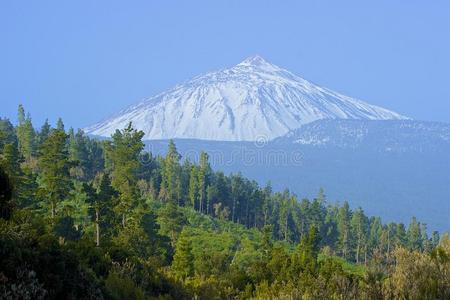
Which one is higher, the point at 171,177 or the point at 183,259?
the point at 171,177

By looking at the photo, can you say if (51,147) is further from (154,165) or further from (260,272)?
(154,165)

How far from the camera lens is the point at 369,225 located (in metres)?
117

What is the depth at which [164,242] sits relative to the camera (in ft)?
158

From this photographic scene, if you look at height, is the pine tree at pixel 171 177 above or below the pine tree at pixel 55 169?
above

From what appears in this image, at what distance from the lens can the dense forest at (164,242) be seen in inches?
446

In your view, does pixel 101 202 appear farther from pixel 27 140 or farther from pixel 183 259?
pixel 27 140

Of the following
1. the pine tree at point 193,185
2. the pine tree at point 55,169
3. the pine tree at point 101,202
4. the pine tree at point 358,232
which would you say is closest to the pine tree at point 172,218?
the pine tree at point 101,202

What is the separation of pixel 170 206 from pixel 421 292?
A: 40.8 meters

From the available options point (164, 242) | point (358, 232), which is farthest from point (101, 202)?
point (358, 232)

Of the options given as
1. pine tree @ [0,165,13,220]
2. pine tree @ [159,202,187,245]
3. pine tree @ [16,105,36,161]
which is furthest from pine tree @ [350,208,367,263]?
pine tree @ [0,165,13,220]

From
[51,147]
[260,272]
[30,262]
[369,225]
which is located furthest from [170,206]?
[369,225]

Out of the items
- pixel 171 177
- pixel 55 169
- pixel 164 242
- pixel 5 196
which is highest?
pixel 171 177

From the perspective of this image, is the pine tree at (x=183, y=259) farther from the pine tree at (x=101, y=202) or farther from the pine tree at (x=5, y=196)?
the pine tree at (x=5, y=196)

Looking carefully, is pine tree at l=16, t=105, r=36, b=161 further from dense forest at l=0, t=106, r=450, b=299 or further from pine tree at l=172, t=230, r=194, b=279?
pine tree at l=172, t=230, r=194, b=279
